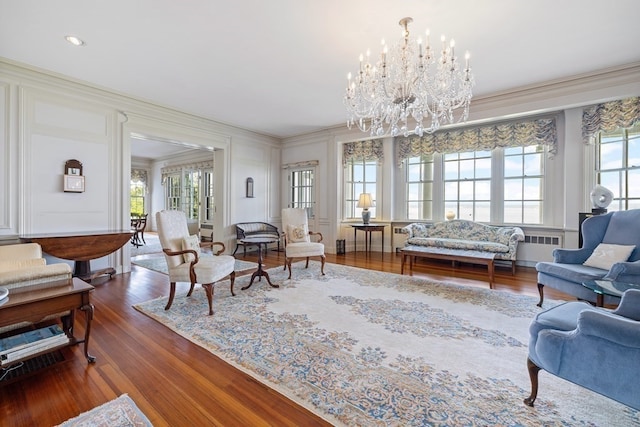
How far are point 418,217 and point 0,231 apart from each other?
6410 mm

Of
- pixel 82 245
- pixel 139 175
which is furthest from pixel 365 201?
pixel 139 175

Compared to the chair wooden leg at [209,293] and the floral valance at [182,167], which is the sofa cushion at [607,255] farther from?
the floral valance at [182,167]

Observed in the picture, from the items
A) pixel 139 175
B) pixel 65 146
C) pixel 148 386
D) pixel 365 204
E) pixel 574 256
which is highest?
pixel 139 175

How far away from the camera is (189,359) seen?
1950 mm

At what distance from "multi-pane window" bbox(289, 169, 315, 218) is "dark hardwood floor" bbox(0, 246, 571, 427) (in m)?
4.49

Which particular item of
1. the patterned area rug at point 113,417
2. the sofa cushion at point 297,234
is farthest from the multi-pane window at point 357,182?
the patterned area rug at point 113,417

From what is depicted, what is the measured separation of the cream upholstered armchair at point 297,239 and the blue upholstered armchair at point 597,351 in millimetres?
2959

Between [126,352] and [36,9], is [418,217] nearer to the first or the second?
[126,352]

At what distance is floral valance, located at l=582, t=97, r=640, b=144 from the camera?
3.64 metres

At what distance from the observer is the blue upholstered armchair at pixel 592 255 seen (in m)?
2.58

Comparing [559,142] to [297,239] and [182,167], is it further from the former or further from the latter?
[182,167]

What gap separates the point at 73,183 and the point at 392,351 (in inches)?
175

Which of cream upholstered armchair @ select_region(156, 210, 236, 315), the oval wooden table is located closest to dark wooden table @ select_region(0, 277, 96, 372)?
cream upholstered armchair @ select_region(156, 210, 236, 315)

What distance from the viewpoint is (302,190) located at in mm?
6816
